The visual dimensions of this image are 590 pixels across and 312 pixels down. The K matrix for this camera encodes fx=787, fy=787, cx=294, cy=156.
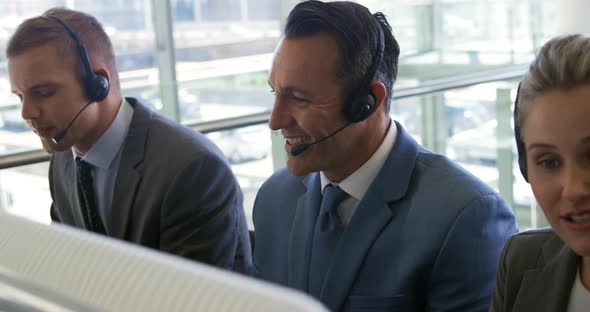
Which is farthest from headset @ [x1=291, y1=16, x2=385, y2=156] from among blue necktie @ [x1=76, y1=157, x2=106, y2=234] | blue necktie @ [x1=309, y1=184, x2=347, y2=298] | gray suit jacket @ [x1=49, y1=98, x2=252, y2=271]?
blue necktie @ [x1=76, y1=157, x2=106, y2=234]

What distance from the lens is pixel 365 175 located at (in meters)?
1.50

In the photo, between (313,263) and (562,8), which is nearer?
(313,263)

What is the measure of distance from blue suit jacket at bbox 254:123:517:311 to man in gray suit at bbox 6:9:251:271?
10.4 inches

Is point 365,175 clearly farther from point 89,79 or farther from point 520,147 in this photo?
point 89,79

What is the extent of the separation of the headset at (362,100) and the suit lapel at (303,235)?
0.10 metres

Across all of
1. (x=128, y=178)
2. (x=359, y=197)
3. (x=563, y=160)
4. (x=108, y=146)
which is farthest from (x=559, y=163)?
(x=108, y=146)

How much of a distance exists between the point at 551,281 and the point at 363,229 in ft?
1.23

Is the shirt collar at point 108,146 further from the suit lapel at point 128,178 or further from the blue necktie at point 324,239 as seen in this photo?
the blue necktie at point 324,239

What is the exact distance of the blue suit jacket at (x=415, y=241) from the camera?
4.38ft

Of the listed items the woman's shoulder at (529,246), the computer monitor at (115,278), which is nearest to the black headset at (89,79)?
the woman's shoulder at (529,246)

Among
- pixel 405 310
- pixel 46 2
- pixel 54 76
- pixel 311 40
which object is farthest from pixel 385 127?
pixel 46 2

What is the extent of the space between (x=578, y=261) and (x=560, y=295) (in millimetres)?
59

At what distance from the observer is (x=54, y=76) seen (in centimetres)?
178

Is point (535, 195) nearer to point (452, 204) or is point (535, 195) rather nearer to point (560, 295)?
point (560, 295)
